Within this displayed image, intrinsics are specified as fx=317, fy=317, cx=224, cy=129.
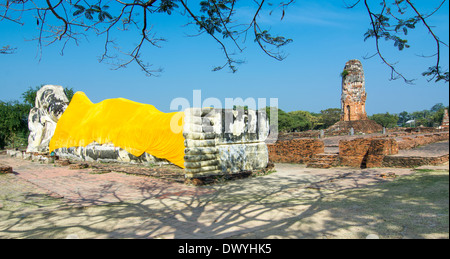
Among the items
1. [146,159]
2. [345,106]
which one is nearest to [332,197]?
[146,159]

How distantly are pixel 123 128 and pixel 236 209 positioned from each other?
7708 mm

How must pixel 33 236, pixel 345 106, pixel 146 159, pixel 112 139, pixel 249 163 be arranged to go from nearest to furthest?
pixel 33 236
pixel 249 163
pixel 146 159
pixel 112 139
pixel 345 106

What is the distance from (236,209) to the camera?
4.56 meters

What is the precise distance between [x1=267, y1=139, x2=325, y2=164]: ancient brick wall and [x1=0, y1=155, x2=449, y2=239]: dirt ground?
3.74m

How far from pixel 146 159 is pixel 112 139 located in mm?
2097

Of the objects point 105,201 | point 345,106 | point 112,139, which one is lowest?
point 105,201

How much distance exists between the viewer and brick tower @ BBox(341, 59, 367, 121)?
2745cm

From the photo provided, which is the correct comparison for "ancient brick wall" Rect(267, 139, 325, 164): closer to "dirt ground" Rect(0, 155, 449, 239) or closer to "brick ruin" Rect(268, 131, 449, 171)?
"brick ruin" Rect(268, 131, 449, 171)

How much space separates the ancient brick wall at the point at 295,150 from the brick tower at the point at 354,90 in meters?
18.1

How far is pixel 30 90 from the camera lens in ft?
81.3

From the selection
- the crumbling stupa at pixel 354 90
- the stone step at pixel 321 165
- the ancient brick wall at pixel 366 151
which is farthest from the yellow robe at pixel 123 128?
the crumbling stupa at pixel 354 90

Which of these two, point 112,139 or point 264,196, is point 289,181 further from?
point 112,139

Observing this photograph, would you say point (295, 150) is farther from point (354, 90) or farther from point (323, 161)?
point (354, 90)

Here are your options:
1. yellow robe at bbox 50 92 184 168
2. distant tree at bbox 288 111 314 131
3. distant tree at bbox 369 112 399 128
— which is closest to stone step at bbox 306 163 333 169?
yellow robe at bbox 50 92 184 168
